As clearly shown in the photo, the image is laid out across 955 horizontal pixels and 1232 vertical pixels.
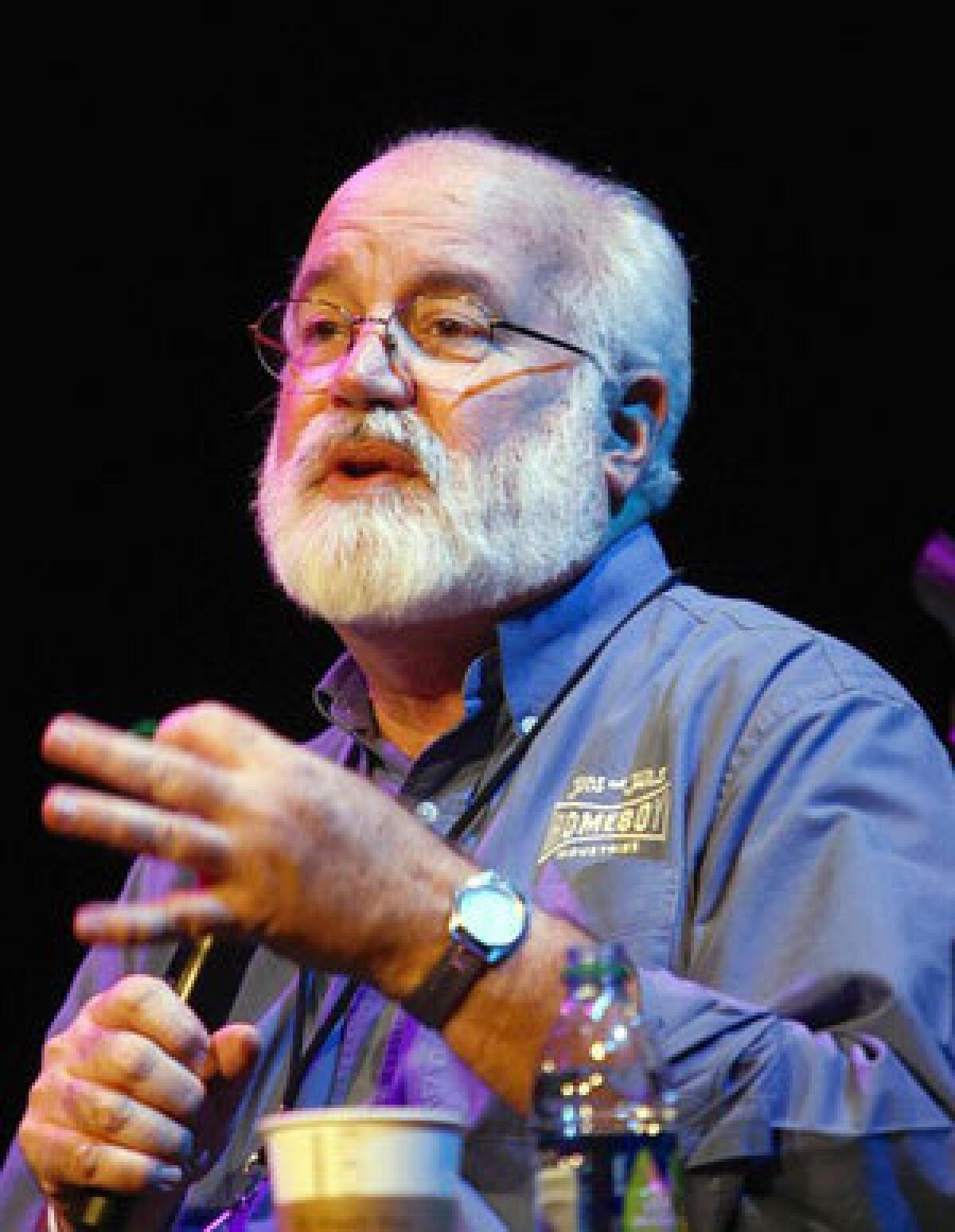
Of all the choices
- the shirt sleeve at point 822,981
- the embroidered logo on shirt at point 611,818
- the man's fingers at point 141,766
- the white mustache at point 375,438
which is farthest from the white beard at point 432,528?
the man's fingers at point 141,766

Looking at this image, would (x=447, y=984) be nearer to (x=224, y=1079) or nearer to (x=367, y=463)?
(x=224, y=1079)

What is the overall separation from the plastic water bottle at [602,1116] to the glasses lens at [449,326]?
3.96 feet

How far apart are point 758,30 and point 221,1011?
6.67 feet

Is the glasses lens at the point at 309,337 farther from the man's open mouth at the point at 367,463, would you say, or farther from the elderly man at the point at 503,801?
the man's open mouth at the point at 367,463

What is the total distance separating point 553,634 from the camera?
2.58 meters

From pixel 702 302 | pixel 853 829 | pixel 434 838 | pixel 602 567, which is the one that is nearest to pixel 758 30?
pixel 702 302

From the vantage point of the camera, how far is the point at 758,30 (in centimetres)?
330

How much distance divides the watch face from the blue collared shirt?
169 mm

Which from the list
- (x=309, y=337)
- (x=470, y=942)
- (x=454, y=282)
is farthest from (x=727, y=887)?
(x=309, y=337)

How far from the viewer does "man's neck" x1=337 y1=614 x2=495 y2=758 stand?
263 centimetres

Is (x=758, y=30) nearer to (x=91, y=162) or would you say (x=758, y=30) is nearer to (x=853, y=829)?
(x=91, y=162)

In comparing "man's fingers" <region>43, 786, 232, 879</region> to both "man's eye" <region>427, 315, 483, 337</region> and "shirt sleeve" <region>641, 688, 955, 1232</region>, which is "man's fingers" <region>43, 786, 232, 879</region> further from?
"man's eye" <region>427, 315, 483, 337</region>

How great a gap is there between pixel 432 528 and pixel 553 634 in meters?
0.23

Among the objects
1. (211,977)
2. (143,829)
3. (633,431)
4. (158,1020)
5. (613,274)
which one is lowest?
(211,977)
